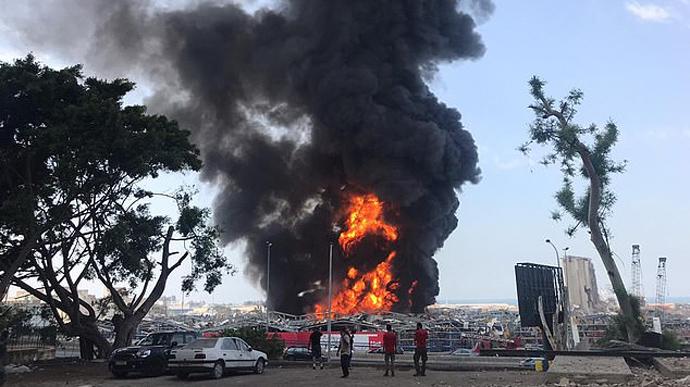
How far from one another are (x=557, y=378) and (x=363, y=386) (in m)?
5.27

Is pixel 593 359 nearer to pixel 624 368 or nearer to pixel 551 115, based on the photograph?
pixel 624 368

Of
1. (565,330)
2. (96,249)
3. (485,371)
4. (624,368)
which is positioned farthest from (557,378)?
(96,249)

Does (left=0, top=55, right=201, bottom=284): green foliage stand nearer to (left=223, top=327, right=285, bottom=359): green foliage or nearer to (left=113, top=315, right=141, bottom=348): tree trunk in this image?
(left=113, top=315, right=141, bottom=348): tree trunk

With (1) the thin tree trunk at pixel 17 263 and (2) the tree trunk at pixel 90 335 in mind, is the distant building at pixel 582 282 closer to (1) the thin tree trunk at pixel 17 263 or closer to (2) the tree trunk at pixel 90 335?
(2) the tree trunk at pixel 90 335

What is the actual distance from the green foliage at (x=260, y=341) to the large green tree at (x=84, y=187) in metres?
5.08

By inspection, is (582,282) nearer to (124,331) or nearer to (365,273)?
(365,273)

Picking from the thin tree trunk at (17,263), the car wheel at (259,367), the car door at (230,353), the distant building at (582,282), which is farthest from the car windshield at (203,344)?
the distant building at (582,282)

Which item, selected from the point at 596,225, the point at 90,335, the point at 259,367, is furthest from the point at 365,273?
the point at 259,367

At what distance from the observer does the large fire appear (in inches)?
2303

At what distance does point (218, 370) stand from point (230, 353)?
0.87 meters

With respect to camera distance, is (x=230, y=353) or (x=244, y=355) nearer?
(x=230, y=353)

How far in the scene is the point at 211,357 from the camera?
1848cm

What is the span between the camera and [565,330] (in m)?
27.2

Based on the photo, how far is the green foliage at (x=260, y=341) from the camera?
83.7 ft
